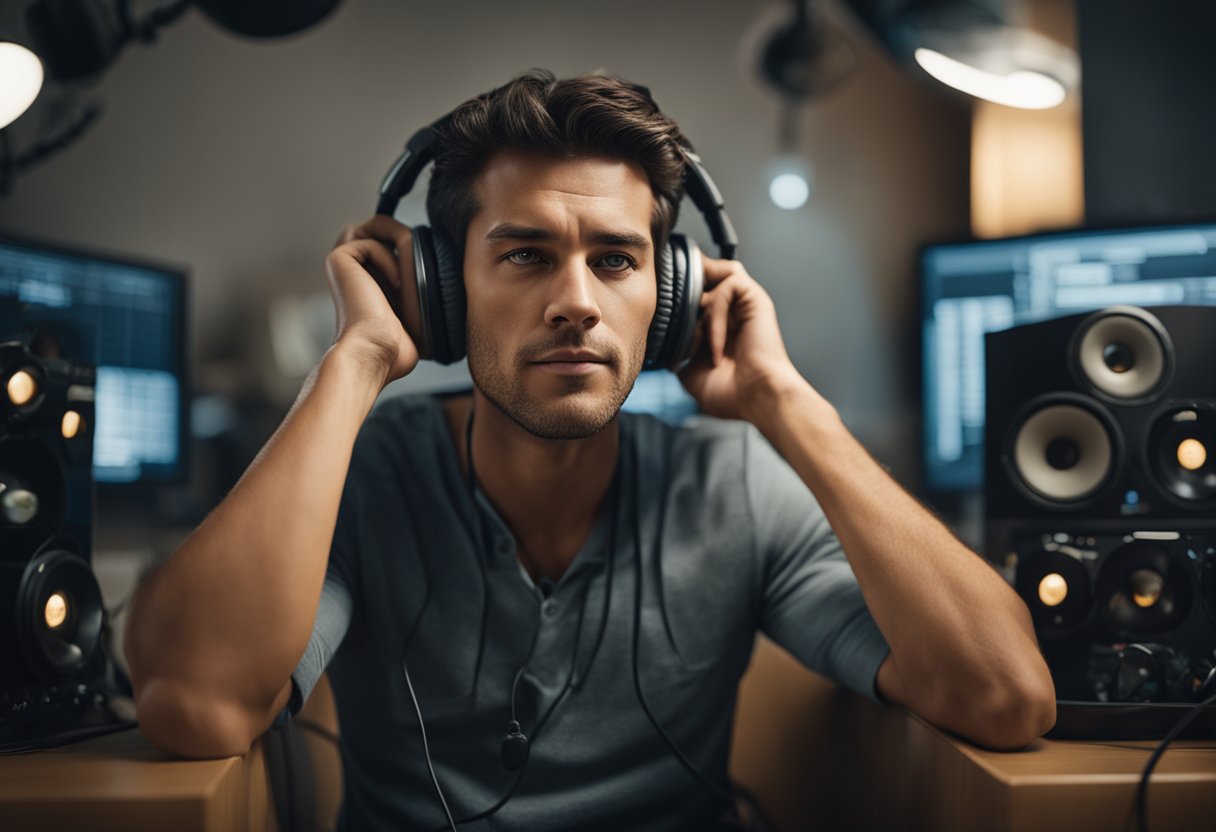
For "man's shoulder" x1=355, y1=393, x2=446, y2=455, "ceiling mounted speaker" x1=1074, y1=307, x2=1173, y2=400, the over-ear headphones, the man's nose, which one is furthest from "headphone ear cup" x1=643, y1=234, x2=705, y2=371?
"ceiling mounted speaker" x1=1074, y1=307, x2=1173, y2=400

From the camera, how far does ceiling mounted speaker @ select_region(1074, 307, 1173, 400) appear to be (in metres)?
0.97

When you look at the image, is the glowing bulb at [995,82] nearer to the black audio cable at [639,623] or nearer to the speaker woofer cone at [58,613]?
the black audio cable at [639,623]

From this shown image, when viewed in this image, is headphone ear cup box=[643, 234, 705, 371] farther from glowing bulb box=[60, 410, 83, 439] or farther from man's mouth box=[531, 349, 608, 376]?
glowing bulb box=[60, 410, 83, 439]

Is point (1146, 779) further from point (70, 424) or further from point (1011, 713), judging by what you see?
point (70, 424)

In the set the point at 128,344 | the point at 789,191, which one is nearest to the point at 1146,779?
the point at 128,344

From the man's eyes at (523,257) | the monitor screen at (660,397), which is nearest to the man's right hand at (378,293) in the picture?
the man's eyes at (523,257)

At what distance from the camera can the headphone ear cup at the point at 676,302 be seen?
113 cm

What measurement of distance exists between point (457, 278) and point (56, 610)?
1.79 ft

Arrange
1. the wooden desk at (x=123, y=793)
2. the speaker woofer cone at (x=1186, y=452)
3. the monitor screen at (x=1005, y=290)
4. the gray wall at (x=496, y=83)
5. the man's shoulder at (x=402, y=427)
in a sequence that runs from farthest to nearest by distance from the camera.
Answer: the gray wall at (x=496, y=83) < the monitor screen at (x=1005, y=290) < the man's shoulder at (x=402, y=427) < the speaker woofer cone at (x=1186, y=452) < the wooden desk at (x=123, y=793)

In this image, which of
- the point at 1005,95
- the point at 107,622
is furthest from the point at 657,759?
the point at 1005,95

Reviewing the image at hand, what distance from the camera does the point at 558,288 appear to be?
1.06m

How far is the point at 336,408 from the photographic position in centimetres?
97

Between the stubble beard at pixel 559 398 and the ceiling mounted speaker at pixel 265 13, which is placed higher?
the ceiling mounted speaker at pixel 265 13

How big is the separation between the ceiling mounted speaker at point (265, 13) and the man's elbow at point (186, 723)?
3.03 ft
